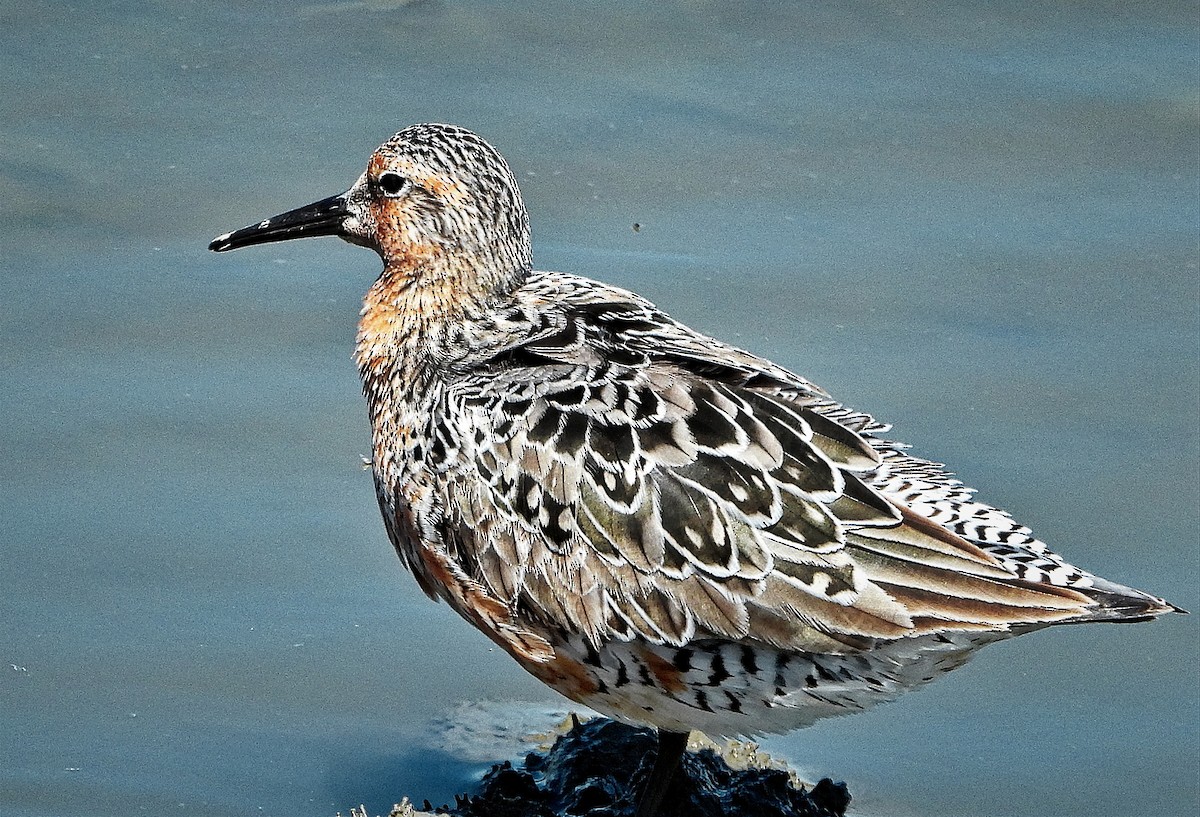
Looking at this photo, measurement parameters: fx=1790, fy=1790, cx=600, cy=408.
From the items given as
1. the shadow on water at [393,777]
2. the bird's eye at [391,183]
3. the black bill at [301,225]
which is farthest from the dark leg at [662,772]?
the black bill at [301,225]

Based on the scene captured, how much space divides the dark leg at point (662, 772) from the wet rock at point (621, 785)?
0.21 ft

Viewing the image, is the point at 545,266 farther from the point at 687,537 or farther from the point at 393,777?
the point at 687,537

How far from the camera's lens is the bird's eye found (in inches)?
257

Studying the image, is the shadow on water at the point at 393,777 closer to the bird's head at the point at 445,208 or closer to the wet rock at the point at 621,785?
the wet rock at the point at 621,785

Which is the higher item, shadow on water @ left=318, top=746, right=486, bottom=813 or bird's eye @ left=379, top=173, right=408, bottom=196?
bird's eye @ left=379, top=173, right=408, bottom=196

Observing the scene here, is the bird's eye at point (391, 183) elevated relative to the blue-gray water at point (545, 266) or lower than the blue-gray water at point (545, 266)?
elevated

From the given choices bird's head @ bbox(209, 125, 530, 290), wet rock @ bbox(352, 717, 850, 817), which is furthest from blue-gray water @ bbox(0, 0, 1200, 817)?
bird's head @ bbox(209, 125, 530, 290)

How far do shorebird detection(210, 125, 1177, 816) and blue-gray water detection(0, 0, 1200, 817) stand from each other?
862 millimetres

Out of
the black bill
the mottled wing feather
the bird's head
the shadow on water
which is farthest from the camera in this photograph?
the black bill

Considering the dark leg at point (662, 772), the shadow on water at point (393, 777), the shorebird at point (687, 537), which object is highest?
the shorebird at point (687, 537)

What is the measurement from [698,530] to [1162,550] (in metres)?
2.49

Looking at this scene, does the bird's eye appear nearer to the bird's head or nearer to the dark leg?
the bird's head

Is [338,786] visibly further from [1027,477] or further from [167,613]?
[1027,477]

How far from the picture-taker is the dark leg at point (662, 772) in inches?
234
